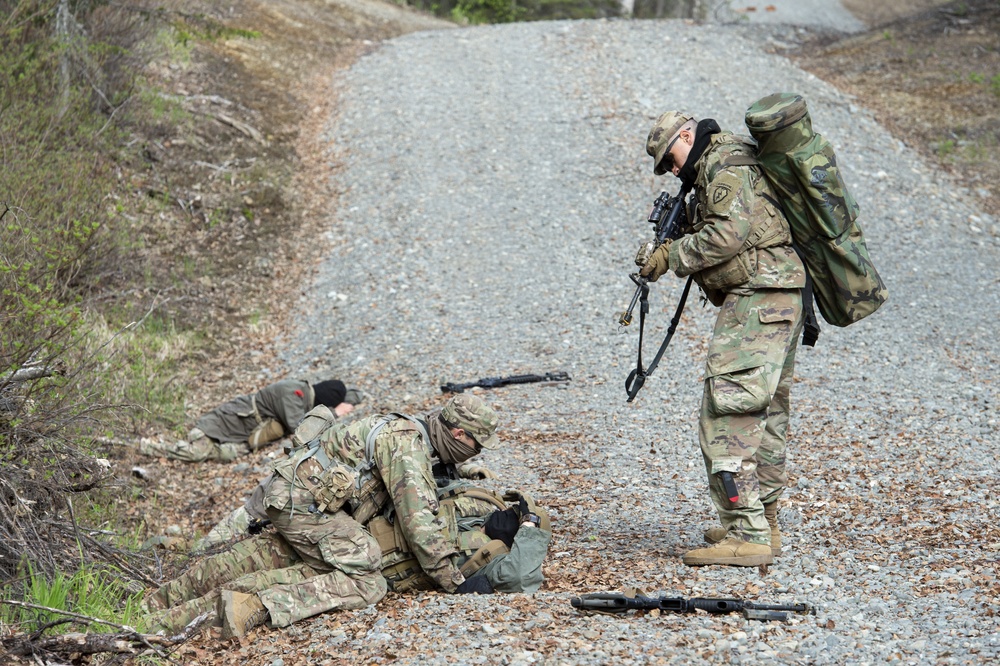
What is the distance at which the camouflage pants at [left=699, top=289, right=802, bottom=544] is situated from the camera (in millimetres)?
4980

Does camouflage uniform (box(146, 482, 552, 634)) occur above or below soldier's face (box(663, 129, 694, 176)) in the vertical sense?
below

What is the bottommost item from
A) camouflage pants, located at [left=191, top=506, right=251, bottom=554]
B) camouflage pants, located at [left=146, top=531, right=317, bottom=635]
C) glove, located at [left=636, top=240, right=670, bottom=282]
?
camouflage pants, located at [left=191, top=506, right=251, bottom=554]

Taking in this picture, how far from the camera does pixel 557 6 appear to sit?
25328 millimetres

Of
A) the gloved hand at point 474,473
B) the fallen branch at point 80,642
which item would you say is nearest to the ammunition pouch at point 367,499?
the gloved hand at point 474,473

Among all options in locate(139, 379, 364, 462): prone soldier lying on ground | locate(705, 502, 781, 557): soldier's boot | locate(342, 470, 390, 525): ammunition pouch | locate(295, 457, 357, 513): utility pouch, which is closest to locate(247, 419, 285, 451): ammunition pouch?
locate(139, 379, 364, 462): prone soldier lying on ground

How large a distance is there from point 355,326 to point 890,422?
5.25 meters

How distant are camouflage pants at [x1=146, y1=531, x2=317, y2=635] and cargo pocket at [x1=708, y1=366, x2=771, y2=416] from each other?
2219 mm

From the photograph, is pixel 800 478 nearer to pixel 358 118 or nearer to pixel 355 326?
pixel 355 326

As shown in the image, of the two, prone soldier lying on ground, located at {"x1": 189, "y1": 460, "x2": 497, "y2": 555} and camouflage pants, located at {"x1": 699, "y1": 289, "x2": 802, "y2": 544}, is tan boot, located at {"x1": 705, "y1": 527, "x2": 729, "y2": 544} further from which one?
prone soldier lying on ground, located at {"x1": 189, "y1": 460, "x2": 497, "y2": 555}

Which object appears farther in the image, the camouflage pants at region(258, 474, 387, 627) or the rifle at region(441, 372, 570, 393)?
the rifle at region(441, 372, 570, 393)

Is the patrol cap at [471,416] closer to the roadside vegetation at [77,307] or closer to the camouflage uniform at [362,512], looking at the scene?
the camouflage uniform at [362,512]

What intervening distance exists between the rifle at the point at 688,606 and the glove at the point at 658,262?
160cm

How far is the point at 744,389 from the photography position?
497cm

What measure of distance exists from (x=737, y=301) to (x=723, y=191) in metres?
0.55
